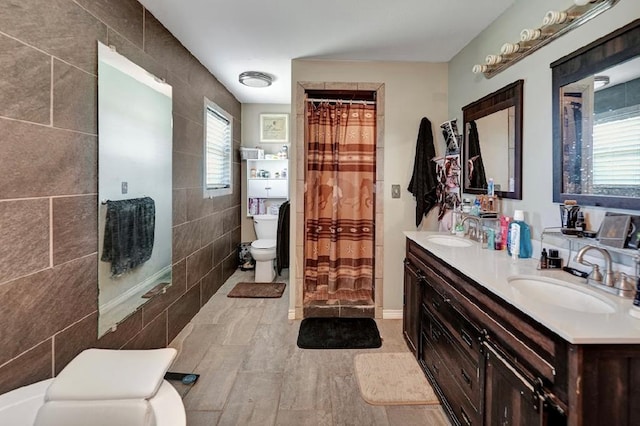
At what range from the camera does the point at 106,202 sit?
1769mm

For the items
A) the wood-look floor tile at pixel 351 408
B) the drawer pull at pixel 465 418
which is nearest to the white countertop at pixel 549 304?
the drawer pull at pixel 465 418

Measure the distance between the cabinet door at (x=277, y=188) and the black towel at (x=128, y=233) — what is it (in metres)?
2.42

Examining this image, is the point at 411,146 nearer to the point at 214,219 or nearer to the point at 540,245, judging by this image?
the point at 540,245

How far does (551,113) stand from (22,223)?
8.36 feet

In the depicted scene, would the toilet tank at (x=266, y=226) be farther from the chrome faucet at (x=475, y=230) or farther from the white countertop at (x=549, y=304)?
the white countertop at (x=549, y=304)

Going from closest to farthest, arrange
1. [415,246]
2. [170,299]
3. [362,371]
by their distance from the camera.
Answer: [362,371], [415,246], [170,299]

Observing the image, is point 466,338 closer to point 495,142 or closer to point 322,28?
point 495,142

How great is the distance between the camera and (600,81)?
1401mm

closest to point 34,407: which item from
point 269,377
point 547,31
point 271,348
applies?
point 269,377

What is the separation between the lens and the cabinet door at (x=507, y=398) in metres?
1.03

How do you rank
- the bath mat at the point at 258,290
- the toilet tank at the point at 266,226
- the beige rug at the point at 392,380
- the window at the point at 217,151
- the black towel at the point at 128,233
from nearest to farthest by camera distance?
1. the black towel at the point at 128,233
2. the beige rug at the point at 392,380
3. the window at the point at 217,151
4. the bath mat at the point at 258,290
5. the toilet tank at the point at 266,226

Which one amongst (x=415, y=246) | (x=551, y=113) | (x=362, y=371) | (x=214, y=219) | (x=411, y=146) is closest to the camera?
(x=551, y=113)

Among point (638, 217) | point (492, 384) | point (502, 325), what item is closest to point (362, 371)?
point (492, 384)

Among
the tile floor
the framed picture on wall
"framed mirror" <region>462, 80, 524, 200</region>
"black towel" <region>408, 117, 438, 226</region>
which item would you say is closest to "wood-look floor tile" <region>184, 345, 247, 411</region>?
the tile floor
